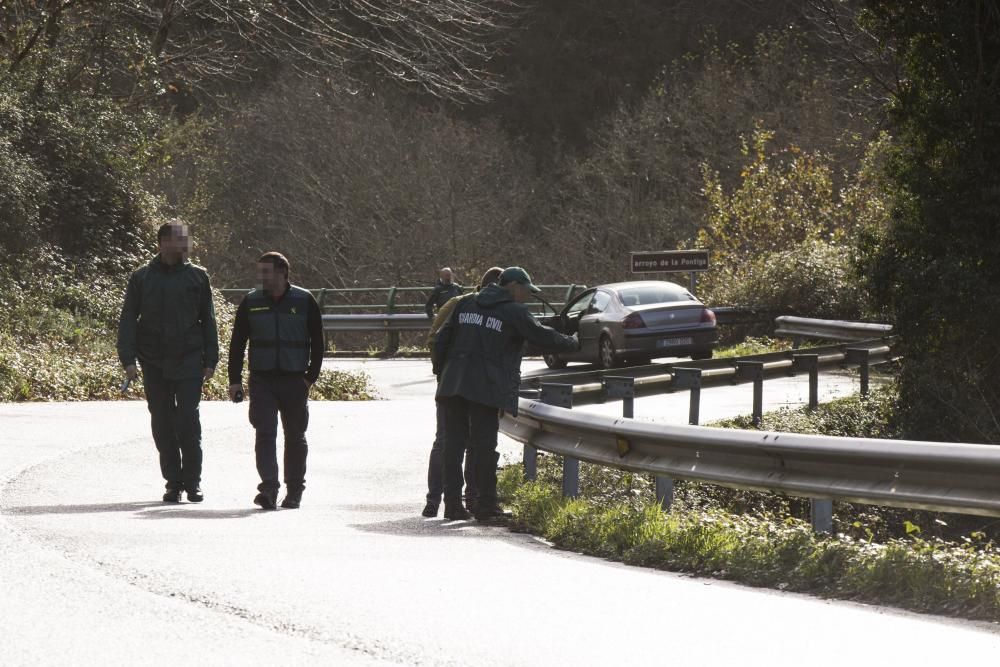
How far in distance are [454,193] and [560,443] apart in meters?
41.0

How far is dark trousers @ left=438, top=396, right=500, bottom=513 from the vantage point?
10.8m

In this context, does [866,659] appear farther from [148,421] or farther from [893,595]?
[148,421]

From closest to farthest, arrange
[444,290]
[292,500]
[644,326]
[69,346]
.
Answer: [292,500] → [69,346] → [644,326] → [444,290]

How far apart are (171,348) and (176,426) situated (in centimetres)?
55

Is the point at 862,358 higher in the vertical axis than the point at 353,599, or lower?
higher

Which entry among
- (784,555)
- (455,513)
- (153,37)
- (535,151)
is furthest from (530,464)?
(535,151)

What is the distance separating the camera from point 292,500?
441 inches

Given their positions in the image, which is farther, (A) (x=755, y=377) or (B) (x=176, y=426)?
(A) (x=755, y=377)

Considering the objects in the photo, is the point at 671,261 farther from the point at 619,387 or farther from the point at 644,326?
the point at 619,387

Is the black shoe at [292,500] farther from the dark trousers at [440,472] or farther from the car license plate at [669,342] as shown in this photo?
the car license plate at [669,342]

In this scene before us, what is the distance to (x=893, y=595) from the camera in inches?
299

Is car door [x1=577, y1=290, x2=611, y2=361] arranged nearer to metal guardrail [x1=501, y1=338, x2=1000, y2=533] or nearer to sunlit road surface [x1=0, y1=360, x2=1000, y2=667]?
metal guardrail [x1=501, y1=338, x2=1000, y2=533]

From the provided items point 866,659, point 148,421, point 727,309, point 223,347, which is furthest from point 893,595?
point 727,309

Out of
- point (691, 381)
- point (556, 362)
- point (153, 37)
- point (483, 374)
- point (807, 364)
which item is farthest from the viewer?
point (153, 37)
